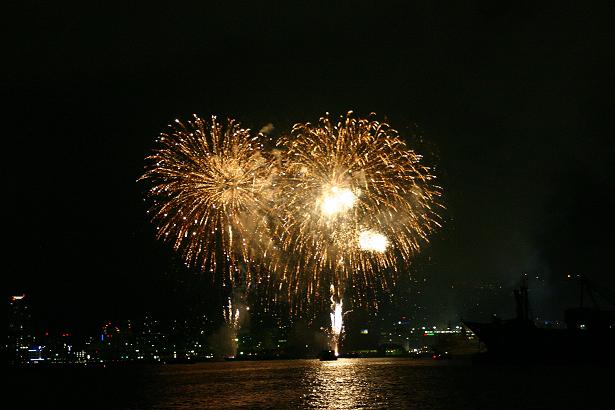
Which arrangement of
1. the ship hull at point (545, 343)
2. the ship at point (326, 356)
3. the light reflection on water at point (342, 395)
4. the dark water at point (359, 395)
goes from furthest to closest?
the ship at point (326, 356)
the ship hull at point (545, 343)
the light reflection on water at point (342, 395)
the dark water at point (359, 395)

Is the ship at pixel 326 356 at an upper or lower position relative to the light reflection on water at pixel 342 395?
upper

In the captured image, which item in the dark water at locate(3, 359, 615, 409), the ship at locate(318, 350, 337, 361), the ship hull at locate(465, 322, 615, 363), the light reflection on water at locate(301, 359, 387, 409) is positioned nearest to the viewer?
the dark water at locate(3, 359, 615, 409)

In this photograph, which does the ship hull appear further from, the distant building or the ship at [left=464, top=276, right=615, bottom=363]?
the distant building

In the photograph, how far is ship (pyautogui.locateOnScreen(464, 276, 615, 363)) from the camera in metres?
110

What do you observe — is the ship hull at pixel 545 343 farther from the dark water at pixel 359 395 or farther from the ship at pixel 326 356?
the ship at pixel 326 356

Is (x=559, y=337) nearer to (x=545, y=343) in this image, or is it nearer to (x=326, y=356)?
(x=545, y=343)

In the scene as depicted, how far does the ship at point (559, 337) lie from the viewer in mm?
110312

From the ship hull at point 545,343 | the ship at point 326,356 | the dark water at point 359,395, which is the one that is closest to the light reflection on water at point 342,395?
the dark water at point 359,395

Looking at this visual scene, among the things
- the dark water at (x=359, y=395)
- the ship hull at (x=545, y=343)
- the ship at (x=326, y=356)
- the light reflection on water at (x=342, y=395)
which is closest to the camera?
the dark water at (x=359, y=395)

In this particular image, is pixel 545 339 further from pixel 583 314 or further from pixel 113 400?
pixel 113 400

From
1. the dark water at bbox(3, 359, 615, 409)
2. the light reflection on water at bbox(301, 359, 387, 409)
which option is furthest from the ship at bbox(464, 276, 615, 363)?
the light reflection on water at bbox(301, 359, 387, 409)

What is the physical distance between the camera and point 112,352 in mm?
192250

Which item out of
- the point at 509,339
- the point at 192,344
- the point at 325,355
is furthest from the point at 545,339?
the point at 192,344

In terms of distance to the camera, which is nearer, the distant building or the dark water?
the dark water
